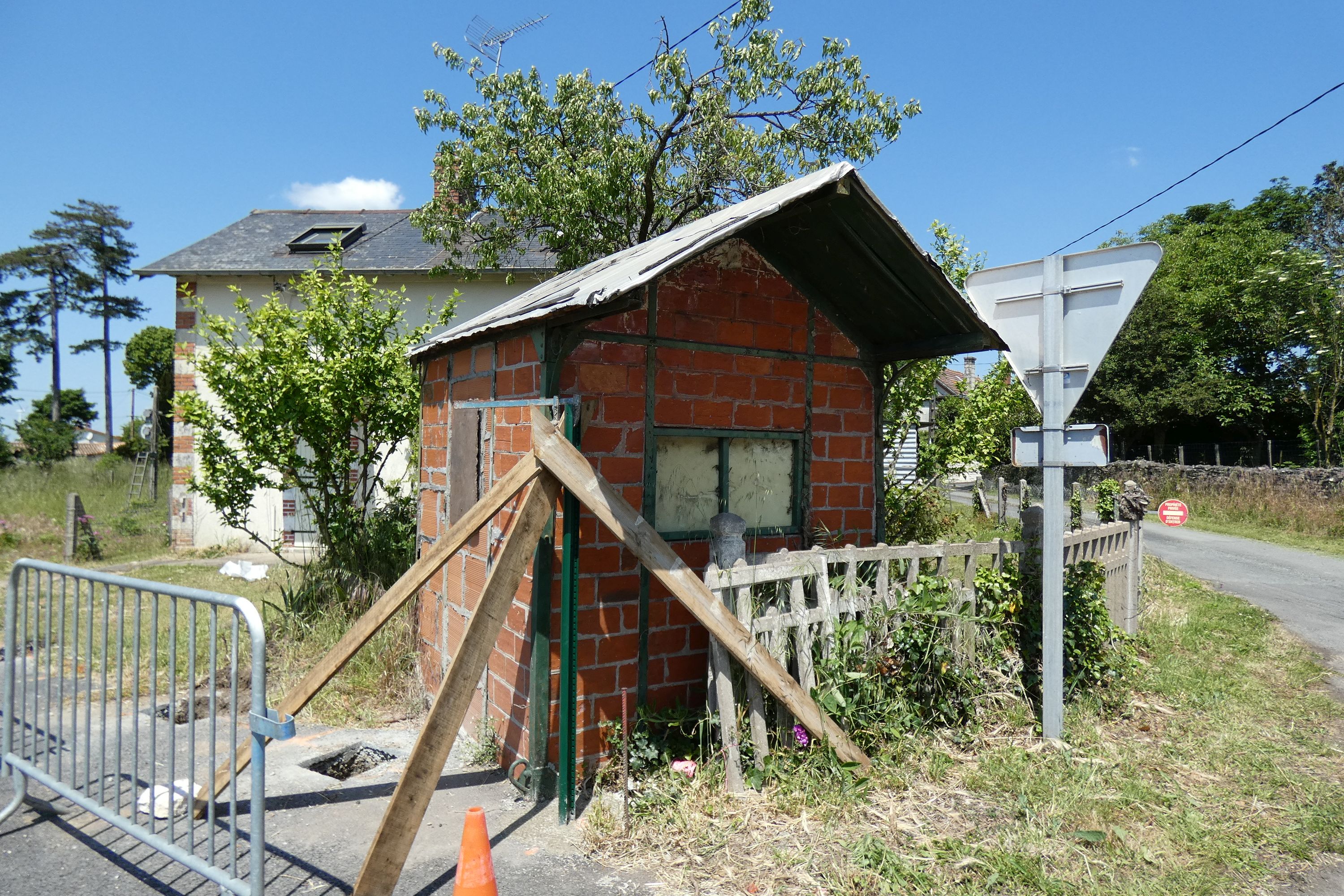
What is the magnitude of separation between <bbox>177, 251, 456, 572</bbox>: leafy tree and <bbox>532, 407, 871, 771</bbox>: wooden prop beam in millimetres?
4199

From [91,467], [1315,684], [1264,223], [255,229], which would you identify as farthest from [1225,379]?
[91,467]

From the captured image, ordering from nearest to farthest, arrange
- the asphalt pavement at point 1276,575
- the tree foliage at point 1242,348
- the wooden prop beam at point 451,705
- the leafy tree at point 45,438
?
the wooden prop beam at point 451,705, the asphalt pavement at point 1276,575, the tree foliage at point 1242,348, the leafy tree at point 45,438

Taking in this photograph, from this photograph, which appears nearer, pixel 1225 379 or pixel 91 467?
pixel 91 467

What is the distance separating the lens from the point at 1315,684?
587 cm

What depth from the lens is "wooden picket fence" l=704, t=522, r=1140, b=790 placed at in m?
3.93

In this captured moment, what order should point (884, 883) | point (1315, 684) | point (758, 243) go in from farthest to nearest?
point (1315, 684), point (758, 243), point (884, 883)

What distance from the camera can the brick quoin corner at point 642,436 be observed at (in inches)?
165

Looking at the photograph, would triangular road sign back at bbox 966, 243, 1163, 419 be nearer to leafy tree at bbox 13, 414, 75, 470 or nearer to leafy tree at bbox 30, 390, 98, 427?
leafy tree at bbox 13, 414, 75, 470

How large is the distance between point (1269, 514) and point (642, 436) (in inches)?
714

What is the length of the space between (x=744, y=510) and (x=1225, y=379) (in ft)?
92.5

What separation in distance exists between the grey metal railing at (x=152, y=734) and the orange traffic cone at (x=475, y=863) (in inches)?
26.9

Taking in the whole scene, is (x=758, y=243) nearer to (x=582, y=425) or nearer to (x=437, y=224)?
(x=582, y=425)

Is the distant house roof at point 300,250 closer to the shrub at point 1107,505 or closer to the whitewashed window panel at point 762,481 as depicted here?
the whitewashed window panel at point 762,481

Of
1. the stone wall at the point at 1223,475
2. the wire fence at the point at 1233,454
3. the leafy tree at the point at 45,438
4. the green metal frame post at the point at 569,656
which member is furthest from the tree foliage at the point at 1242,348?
the leafy tree at the point at 45,438
